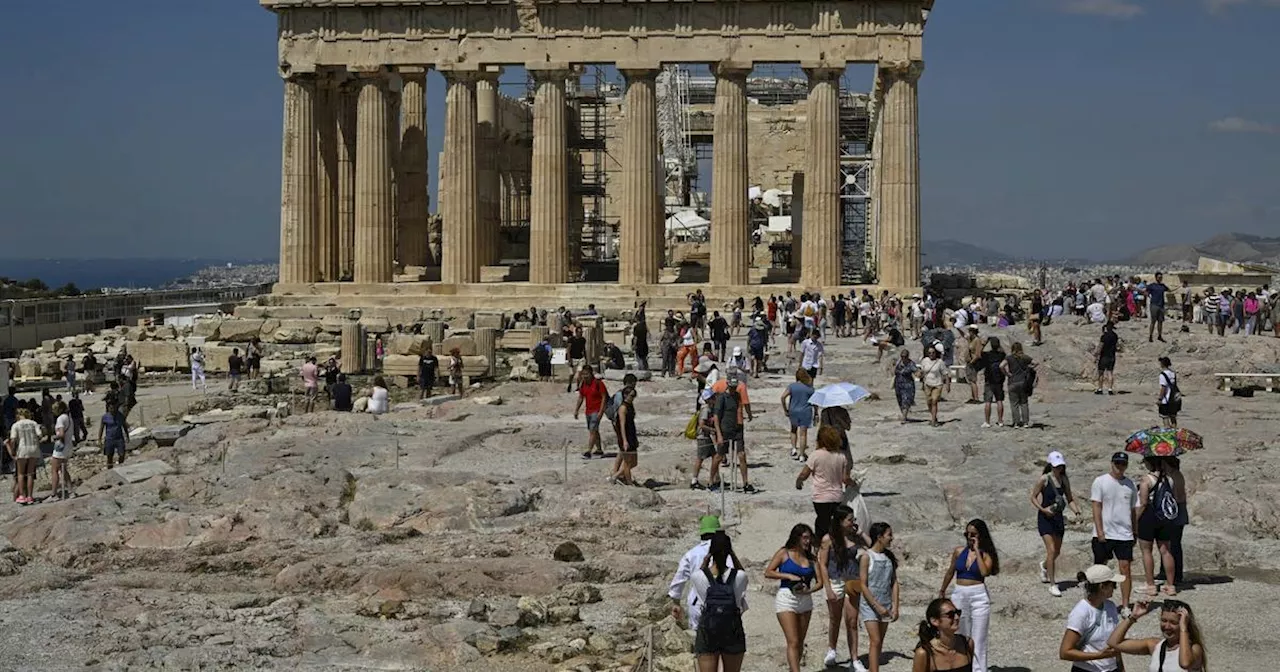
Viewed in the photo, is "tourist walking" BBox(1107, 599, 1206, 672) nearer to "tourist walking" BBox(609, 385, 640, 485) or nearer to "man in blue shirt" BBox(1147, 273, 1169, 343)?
"tourist walking" BBox(609, 385, 640, 485)

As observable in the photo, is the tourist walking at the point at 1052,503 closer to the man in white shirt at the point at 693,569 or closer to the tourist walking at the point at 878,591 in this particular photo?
the tourist walking at the point at 878,591

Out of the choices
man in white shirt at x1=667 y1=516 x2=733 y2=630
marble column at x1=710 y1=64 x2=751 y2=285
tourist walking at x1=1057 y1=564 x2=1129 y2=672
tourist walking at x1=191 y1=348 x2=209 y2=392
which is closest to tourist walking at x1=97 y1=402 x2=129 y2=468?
tourist walking at x1=191 y1=348 x2=209 y2=392

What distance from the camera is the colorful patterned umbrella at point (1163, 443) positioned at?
18.5m

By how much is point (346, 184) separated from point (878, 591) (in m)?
49.8

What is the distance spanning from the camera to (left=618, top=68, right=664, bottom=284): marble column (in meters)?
57.6

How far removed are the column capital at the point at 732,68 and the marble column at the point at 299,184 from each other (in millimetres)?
14591

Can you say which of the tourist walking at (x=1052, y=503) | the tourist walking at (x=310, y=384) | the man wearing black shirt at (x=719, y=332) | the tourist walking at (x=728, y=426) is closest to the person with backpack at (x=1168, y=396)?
the tourist walking at (x=728, y=426)

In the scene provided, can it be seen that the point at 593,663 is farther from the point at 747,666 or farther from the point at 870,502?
the point at 870,502

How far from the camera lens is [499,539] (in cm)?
2241

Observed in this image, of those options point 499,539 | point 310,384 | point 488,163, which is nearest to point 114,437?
point 310,384

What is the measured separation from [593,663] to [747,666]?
5.08ft

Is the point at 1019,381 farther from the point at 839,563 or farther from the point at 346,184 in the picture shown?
the point at 346,184

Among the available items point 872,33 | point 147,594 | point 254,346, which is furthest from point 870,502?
point 872,33

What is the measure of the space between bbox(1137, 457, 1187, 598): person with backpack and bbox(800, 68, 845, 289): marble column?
125 ft
